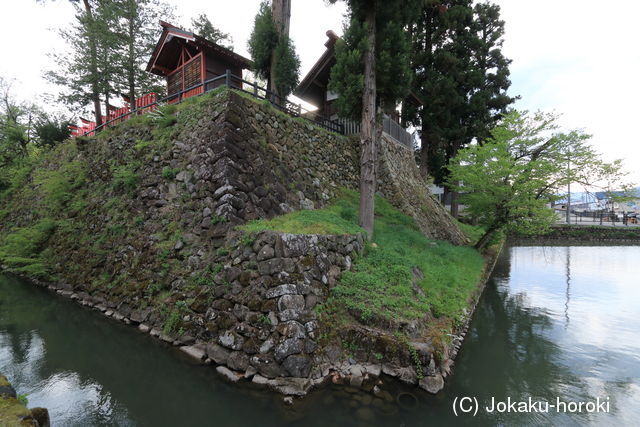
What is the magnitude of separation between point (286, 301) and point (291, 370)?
54.0 inches

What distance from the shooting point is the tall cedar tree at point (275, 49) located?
551 inches

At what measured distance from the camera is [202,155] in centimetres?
927

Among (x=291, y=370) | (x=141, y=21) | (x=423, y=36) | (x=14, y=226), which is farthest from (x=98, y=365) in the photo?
(x=423, y=36)

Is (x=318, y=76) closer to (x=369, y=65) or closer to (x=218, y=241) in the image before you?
(x=369, y=65)

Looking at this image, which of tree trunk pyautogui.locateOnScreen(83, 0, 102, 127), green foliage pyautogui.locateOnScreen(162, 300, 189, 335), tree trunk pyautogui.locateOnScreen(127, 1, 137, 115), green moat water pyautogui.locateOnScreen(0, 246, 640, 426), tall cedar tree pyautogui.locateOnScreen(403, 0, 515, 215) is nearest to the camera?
green moat water pyautogui.locateOnScreen(0, 246, 640, 426)

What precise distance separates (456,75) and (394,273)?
20.5 meters

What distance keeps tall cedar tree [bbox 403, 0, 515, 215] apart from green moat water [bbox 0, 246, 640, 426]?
1604 centimetres

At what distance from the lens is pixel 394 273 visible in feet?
26.3

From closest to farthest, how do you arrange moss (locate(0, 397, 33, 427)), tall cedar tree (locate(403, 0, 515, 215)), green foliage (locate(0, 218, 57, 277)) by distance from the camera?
moss (locate(0, 397, 33, 427)) → green foliage (locate(0, 218, 57, 277)) → tall cedar tree (locate(403, 0, 515, 215))

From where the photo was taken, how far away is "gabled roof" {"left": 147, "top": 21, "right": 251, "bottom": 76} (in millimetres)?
15416

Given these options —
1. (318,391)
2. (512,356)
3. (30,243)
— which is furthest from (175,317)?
(30,243)

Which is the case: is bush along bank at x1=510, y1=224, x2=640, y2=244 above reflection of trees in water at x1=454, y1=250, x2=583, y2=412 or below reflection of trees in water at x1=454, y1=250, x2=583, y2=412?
above

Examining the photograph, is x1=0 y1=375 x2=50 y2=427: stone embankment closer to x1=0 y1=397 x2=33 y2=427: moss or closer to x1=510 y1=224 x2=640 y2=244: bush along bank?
x1=0 y1=397 x2=33 y2=427: moss

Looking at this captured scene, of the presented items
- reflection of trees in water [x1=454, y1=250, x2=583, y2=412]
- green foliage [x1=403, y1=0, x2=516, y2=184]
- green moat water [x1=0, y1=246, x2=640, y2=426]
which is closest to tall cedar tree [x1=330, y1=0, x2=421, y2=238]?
reflection of trees in water [x1=454, y1=250, x2=583, y2=412]
